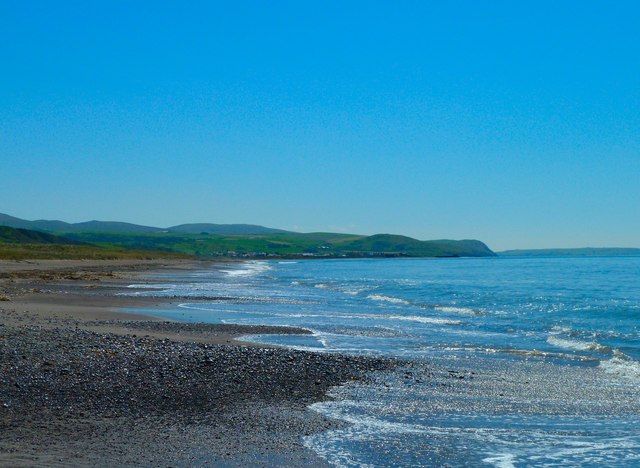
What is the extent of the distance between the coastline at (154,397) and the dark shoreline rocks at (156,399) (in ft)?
0.06

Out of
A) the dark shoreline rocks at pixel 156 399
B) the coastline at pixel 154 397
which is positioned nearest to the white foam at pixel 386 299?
the coastline at pixel 154 397

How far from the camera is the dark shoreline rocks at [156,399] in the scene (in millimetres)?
9422

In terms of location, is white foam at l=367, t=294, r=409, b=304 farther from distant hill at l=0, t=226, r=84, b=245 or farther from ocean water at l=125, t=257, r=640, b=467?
distant hill at l=0, t=226, r=84, b=245

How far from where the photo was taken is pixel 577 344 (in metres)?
23.8

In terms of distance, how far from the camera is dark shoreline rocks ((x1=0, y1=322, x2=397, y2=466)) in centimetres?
942

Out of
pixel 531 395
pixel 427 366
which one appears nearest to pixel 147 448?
pixel 531 395

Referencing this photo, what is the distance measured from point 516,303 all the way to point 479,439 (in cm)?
3428

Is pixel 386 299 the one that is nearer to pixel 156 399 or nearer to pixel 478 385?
pixel 478 385

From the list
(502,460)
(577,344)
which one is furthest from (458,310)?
(502,460)

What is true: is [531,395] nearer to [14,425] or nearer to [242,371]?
[242,371]

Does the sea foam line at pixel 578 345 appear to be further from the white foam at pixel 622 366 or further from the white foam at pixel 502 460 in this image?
the white foam at pixel 502 460

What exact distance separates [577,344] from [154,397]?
16363mm

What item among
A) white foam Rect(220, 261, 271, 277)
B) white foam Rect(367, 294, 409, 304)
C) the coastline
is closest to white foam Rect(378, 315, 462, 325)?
white foam Rect(367, 294, 409, 304)

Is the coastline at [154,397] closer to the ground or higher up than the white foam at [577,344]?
higher up
